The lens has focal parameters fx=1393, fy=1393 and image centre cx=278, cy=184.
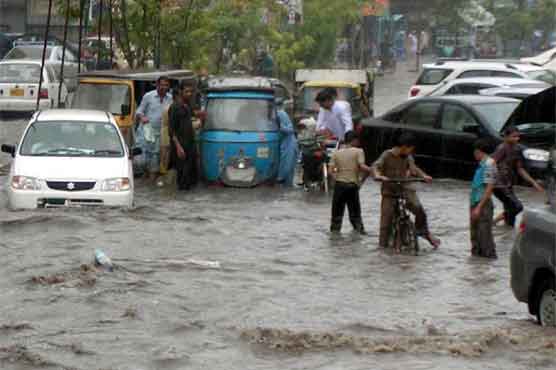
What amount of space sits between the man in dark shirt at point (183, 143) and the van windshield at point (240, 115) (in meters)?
0.52

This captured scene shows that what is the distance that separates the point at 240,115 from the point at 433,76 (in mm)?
13904

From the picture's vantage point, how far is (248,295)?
1311cm

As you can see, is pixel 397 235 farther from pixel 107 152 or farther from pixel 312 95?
pixel 312 95

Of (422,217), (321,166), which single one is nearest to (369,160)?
(321,166)

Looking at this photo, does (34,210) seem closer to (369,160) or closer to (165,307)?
(165,307)

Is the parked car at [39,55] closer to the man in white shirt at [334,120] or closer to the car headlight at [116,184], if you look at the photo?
the man in white shirt at [334,120]

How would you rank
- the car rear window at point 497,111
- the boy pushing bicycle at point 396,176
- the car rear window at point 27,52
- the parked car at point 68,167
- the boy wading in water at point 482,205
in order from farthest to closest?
the car rear window at point 27,52 < the car rear window at point 497,111 < the parked car at point 68,167 < the boy pushing bicycle at point 396,176 < the boy wading in water at point 482,205

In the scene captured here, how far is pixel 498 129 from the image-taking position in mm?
21609

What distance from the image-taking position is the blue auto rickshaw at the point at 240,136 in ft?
72.2

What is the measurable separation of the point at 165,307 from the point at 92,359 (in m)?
2.29

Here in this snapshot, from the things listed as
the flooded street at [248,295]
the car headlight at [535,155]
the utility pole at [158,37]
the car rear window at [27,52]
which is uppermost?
the utility pole at [158,37]

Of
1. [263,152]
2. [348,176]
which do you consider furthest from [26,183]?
[263,152]

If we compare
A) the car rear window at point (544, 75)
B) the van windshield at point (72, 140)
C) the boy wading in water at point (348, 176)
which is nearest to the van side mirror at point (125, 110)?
the van windshield at point (72, 140)

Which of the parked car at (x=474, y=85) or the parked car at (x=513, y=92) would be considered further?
the parked car at (x=474, y=85)
